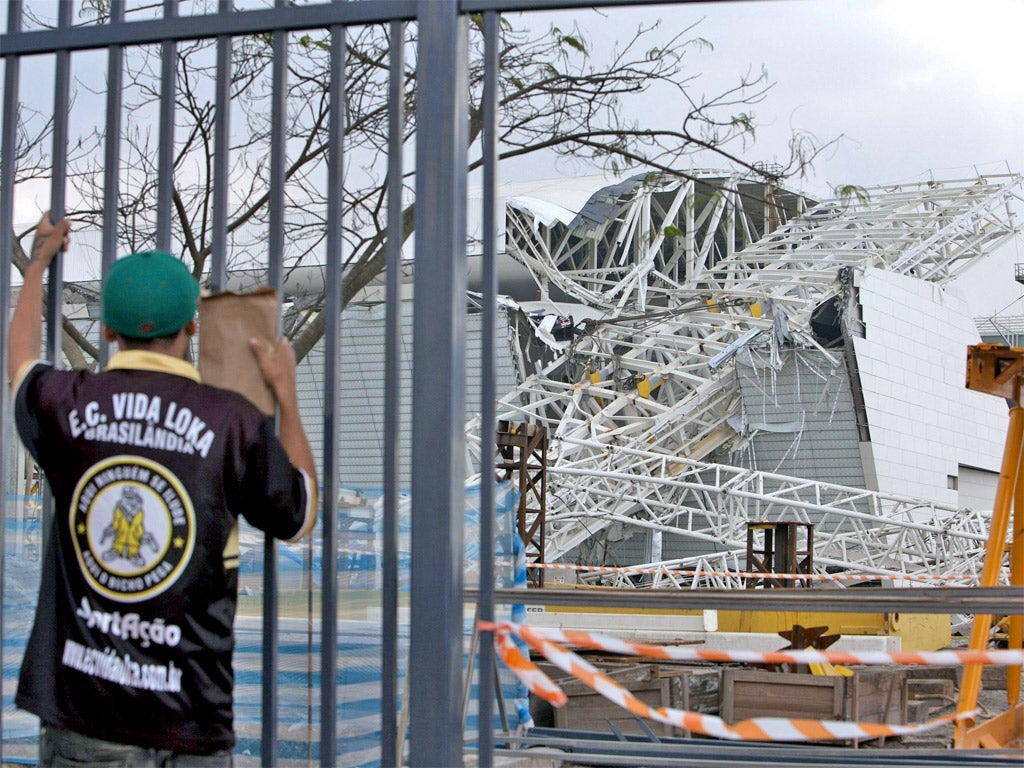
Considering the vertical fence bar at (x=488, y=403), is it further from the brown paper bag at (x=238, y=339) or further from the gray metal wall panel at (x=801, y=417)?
the gray metal wall panel at (x=801, y=417)

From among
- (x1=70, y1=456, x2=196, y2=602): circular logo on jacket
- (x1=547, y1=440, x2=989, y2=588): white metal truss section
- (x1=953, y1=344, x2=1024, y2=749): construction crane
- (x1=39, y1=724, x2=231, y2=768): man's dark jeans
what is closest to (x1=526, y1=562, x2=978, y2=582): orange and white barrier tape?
(x1=547, y1=440, x2=989, y2=588): white metal truss section

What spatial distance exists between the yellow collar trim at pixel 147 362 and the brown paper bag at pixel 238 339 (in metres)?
0.31

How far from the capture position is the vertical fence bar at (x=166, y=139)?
3.48 meters

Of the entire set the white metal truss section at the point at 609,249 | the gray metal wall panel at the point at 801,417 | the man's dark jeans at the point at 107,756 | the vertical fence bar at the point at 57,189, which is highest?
the white metal truss section at the point at 609,249

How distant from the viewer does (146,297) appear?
2.93 meters

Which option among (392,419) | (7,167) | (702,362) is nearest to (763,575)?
(392,419)

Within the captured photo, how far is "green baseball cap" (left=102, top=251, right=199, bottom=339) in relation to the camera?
2912 mm

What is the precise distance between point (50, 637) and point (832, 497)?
28.6m

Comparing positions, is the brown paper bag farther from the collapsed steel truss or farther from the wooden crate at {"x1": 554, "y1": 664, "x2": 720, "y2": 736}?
the collapsed steel truss

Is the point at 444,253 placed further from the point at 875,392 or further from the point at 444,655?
the point at 875,392

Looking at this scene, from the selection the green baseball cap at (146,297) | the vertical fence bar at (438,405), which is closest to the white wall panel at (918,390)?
the vertical fence bar at (438,405)

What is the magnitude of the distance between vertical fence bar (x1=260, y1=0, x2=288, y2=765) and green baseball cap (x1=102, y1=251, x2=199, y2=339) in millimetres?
429

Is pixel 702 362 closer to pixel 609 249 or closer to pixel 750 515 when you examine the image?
pixel 750 515

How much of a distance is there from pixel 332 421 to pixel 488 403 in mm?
455
